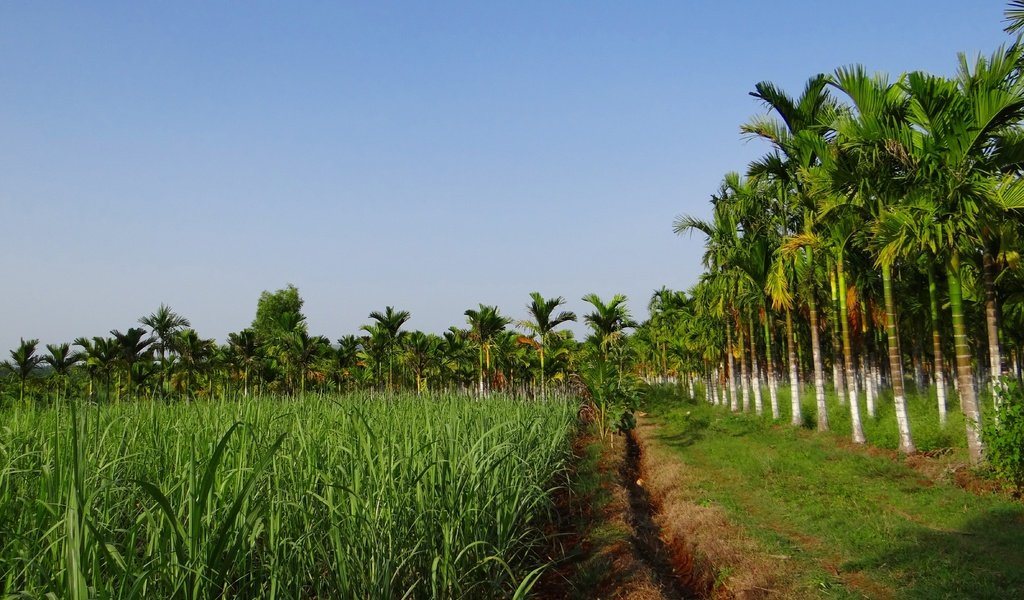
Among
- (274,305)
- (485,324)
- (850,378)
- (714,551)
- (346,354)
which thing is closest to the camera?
(714,551)

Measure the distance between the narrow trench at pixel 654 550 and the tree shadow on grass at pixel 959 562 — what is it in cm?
172

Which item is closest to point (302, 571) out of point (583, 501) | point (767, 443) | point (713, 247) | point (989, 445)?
point (583, 501)

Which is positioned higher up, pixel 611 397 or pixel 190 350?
pixel 190 350

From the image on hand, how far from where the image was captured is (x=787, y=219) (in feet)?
64.7

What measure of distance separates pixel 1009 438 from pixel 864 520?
8.95 ft

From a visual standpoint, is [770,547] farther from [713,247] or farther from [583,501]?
[713,247]

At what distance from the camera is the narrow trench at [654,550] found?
6.92 m

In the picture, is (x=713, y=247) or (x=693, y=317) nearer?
(x=713, y=247)

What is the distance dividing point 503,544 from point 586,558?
2.43 meters

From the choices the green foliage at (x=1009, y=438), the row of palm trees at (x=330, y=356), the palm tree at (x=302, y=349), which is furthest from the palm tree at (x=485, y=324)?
the green foliage at (x=1009, y=438)

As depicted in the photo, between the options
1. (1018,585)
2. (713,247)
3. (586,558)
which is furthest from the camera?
(713,247)

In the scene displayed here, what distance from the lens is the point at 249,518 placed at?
295cm

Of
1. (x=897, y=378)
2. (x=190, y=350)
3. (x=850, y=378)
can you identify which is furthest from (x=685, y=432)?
(x=190, y=350)

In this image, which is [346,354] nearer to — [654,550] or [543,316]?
[543,316]
